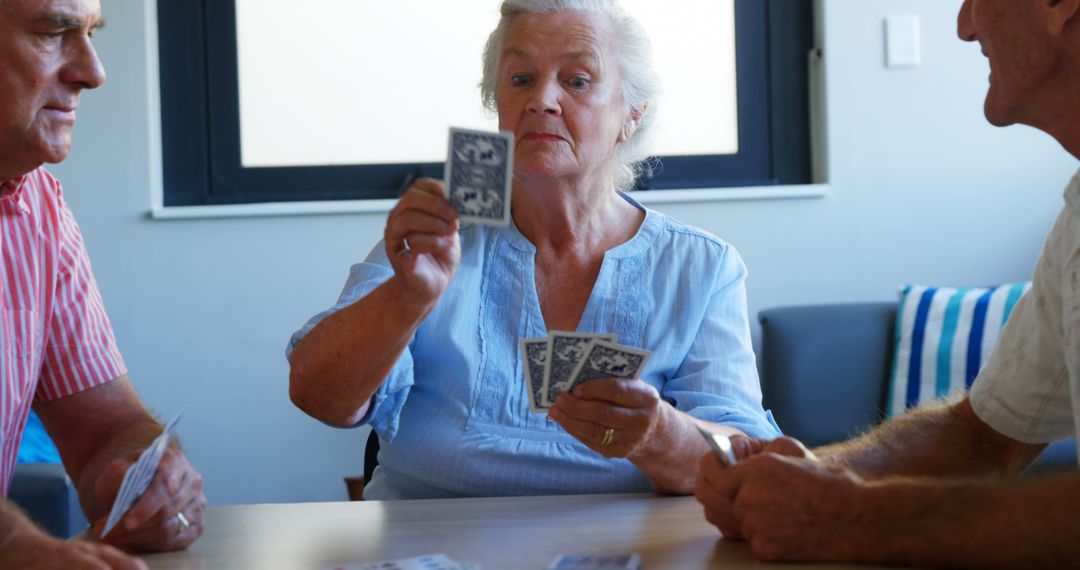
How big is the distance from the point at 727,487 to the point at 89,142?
293 centimetres

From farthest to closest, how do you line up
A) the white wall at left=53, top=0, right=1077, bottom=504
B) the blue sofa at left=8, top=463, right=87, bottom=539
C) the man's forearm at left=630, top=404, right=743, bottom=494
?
the white wall at left=53, top=0, right=1077, bottom=504 → the blue sofa at left=8, top=463, right=87, bottom=539 → the man's forearm at left=630, top=404, right=743, bottom=494

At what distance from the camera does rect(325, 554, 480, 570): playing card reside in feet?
4.61

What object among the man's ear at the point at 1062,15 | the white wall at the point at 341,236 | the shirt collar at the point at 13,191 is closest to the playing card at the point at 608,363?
the man's ear at the point at 1062,15

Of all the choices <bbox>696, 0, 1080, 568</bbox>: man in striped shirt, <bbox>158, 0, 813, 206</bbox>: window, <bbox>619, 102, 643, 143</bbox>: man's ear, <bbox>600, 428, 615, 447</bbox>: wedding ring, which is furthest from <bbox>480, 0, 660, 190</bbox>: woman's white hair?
<bbox>158, 0, 813, 206</bbox>: window

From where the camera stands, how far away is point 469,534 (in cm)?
160

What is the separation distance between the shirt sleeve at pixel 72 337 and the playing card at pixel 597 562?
3.20ft

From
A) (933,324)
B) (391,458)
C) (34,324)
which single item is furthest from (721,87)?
(34,324)

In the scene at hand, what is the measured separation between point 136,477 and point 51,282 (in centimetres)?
63

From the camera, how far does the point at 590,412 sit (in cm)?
182

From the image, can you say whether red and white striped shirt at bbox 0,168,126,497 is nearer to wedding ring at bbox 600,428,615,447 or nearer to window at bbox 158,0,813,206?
wedding ring at bbox 600,428,615,447

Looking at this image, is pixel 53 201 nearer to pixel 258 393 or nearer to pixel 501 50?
pixel 501 50

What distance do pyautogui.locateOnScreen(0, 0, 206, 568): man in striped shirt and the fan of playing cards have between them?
0.59 metres

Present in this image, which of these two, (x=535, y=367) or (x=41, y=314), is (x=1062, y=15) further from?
(x=41, y=314)

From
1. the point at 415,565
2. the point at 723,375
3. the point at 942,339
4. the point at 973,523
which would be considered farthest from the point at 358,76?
the point at 973,523
